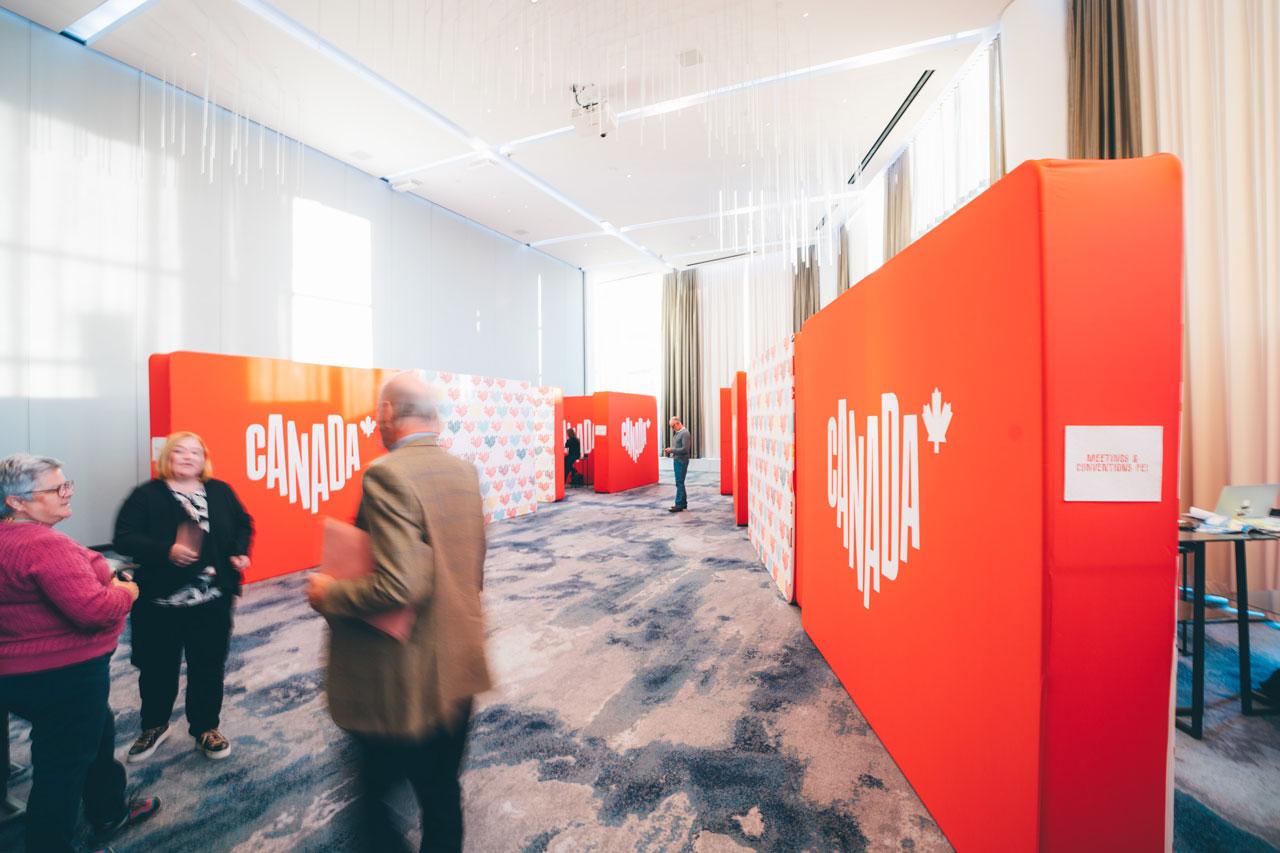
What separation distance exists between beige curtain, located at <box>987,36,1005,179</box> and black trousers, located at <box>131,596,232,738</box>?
727 centimetres

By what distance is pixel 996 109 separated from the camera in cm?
578

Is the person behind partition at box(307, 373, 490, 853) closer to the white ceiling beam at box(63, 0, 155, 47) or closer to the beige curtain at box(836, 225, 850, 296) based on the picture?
the white ceiling beam at box(63, 0, 155, 47)

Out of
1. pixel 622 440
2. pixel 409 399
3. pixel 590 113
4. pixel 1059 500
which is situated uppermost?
pixel 590 113

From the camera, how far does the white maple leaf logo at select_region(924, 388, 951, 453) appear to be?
1.71 m

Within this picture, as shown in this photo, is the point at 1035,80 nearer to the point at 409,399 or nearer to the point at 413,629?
the point at 409,399

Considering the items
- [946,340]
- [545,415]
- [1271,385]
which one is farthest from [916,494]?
[545,415]

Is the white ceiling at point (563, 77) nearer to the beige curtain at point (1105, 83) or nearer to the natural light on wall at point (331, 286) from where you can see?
the natural light on wall at point (331, 286)

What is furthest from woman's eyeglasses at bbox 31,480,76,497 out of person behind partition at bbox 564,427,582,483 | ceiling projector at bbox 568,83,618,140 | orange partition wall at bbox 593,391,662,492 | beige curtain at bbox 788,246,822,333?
beige curtain at bbox 788,246,822,333

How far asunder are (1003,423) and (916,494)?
60cm

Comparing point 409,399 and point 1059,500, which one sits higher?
point 409,399

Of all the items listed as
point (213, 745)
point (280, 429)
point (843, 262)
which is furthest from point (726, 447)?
→ point (213, 745)

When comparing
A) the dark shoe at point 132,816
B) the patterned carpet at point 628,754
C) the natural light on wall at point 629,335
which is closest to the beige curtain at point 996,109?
the patterned carpet at point 628,754

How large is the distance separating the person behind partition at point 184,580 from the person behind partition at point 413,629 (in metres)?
1.25

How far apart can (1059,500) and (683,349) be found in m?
14.2
